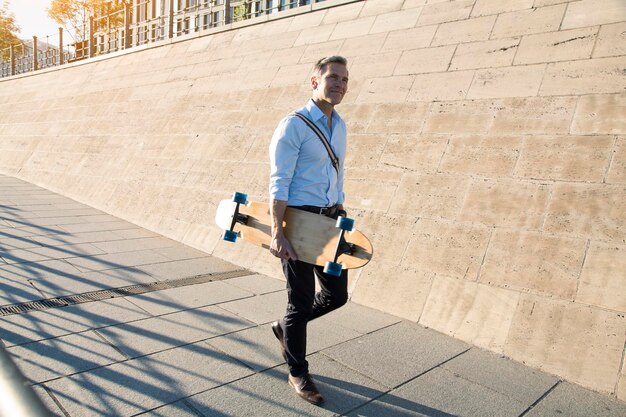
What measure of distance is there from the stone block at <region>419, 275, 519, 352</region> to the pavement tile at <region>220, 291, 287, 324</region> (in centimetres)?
139

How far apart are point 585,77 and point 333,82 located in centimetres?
353

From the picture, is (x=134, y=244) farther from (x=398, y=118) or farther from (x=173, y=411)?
(x=173, y=411)

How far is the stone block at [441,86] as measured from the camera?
5.94 meters

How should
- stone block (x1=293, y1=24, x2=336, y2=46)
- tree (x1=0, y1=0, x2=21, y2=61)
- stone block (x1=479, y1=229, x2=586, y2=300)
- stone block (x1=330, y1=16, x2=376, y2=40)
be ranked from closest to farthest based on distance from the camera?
1. stone block (x1=479, y1=229, x2=586, y2=300)
2. stone block (x1=330, y1=16, x2=376, y2=40)
3. stone block (x1=293, y1=24, x2=336, y2=46)
4. tree (x1=0, y1=0, x2=21, y2=61)

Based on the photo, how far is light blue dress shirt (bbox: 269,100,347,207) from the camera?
9.53ft

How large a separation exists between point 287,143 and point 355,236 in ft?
2.32

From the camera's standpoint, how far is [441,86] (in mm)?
6145

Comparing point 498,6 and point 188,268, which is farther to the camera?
point 498,6

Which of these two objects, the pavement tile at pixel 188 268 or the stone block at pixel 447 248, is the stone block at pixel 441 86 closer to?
the stone block at pixel 447 248

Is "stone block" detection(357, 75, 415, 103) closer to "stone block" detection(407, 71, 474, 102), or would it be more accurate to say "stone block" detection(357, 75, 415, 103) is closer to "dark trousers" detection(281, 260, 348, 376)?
"stone block" detection(407, 71, 474, 102)

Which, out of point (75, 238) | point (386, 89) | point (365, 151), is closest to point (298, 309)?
point (365, 151)

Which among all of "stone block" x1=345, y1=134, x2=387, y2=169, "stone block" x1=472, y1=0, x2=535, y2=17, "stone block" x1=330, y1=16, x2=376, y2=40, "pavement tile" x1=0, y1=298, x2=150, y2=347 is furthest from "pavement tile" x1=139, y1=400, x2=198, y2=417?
"stone block" x1=330, y1=16, x2=376, y2=40

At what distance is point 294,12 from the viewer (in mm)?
10133

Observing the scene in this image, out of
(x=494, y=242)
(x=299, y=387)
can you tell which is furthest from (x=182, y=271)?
(x=494, y=242)
